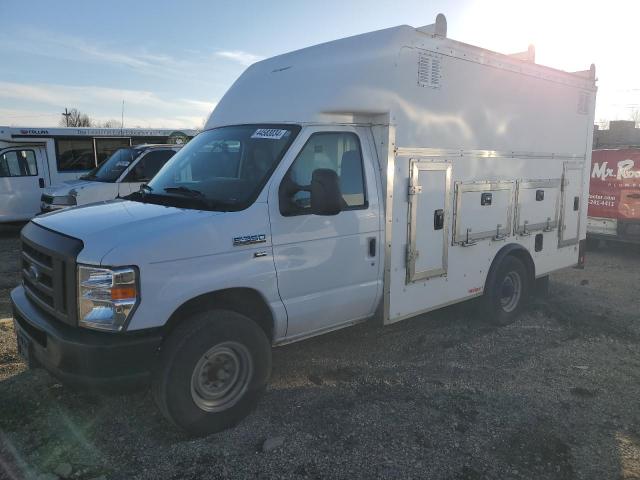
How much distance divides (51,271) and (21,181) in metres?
11.7

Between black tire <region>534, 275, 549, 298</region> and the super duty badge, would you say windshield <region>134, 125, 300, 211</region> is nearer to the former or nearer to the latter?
the super duty badge

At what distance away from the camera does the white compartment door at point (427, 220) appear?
15.5 ft

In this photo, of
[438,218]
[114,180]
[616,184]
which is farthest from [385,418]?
[114,180]

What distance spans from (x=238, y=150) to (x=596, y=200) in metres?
8.79

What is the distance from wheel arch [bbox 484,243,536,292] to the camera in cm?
579

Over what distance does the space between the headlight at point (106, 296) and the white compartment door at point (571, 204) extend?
5.50 meters

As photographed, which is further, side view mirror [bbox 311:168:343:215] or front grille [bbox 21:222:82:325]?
side view mirror [bbox 311:168:343:215]

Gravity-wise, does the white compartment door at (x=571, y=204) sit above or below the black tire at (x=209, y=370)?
above

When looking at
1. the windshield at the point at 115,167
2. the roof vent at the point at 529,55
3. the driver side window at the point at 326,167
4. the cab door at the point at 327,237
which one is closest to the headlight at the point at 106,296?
the cab door at the point at 327,237

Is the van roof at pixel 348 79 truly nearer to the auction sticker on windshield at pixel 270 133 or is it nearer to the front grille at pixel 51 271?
the auction sticker on windshield at pixel 270 133

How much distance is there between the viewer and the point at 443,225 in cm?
507

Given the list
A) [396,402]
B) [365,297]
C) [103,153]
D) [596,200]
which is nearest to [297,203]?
[365,297]

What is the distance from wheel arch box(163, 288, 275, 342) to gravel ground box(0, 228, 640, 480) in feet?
2.36

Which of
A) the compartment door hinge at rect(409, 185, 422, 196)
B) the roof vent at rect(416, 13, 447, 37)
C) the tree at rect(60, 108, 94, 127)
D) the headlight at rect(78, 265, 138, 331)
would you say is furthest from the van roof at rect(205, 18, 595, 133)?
the tree at rect(60, 108, 94, 127)
